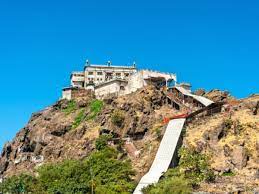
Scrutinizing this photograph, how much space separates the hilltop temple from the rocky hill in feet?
12.4

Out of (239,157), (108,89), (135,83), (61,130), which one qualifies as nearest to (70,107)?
(108,89)

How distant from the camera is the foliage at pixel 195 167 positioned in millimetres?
92875

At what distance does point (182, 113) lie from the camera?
121 m

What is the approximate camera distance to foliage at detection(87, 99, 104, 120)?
13388cm

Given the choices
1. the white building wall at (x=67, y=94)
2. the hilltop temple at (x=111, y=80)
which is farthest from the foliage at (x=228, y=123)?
the white building wall at (x=67, y=94)

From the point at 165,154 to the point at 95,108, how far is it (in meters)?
38.1

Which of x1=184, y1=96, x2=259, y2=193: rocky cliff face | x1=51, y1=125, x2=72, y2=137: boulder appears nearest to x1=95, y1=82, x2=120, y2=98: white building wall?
x1=51, y1=125, x2=72, y2=137: boulder

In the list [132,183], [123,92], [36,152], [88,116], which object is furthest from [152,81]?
[132,183]

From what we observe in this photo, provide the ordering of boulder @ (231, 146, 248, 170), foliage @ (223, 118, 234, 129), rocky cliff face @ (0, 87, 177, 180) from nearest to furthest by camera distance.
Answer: boulder @ (231, 146, 248, 170) < foliage @ (223, 118, 234, 129) < rocky cliff face @ (0, 87, 177, 180)

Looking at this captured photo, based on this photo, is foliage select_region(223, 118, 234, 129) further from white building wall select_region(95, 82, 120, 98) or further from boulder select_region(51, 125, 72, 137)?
boulder select_region(51, 125, 72, 137)

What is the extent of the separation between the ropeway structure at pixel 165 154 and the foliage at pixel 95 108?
88.2 feet

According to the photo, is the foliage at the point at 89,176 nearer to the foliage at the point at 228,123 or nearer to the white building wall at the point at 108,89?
the foliage at the point at 228,123

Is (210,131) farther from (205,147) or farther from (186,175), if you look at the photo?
(186,175)

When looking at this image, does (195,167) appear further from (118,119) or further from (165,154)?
(118,119)
